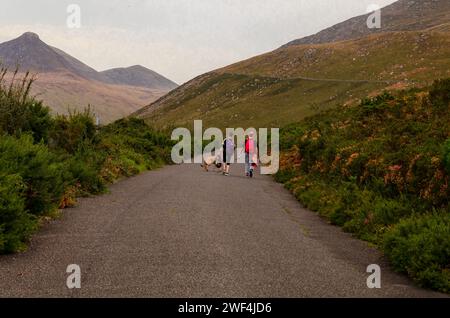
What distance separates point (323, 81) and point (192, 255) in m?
156

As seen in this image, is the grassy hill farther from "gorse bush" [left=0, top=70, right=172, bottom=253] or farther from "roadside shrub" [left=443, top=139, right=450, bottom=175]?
"roadside shrub" [left=443, top=139, right=450, bottom=175]

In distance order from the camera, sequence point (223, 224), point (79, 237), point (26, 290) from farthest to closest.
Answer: point (223, 224) → point (79, 237) → point (26, 290)

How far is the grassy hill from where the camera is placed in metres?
134

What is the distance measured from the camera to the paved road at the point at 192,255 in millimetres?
7574

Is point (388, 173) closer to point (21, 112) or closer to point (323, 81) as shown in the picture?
point (21, 112)

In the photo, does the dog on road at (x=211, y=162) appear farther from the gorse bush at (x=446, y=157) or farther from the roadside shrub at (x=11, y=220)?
the roadside shrub at (x=11, y=220)

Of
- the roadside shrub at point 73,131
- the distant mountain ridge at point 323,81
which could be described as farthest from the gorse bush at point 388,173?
the distant mountain ridge at point 323,81

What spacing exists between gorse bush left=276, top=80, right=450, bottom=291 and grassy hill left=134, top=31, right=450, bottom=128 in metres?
97.7

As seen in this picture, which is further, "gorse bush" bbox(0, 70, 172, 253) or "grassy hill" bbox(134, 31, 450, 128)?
"grassy hill" bbox(134, 31, 450, 128)

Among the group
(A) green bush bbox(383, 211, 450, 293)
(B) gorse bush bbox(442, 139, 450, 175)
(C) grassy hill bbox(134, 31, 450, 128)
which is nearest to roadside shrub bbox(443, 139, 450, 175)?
(B) gorse bush bbox(442, 139, 450, 175)

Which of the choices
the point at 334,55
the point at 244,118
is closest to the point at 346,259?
the point at 244,118

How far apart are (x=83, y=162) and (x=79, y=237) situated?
8139 mm

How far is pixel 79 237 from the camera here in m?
10.7
